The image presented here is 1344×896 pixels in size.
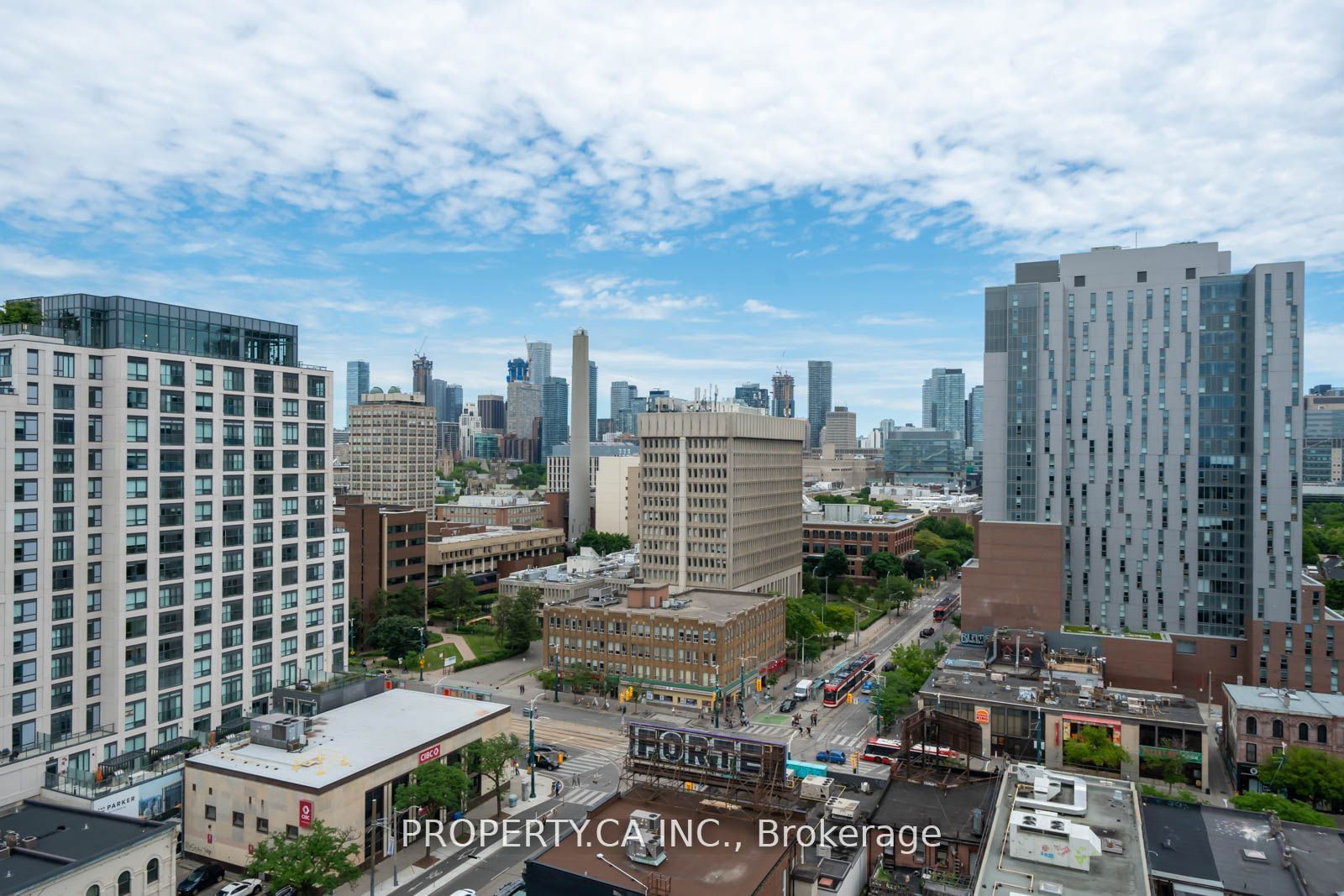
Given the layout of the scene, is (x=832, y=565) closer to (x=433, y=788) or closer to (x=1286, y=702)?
(x=1286, y=702)

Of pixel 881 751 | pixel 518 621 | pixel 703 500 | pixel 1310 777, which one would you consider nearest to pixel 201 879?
pixel 881 751

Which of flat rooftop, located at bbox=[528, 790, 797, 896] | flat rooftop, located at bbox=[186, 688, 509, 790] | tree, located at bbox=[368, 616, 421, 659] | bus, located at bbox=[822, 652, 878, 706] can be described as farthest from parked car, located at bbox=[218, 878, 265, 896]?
bus, located at bbox=[822, 652, 878, 706]

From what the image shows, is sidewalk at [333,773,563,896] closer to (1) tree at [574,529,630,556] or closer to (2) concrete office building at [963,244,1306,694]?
(2) concrete office building at [963,244,1306,694]

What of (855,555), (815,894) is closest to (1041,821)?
(815,894)

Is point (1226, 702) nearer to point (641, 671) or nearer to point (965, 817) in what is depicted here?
point (965, 817)

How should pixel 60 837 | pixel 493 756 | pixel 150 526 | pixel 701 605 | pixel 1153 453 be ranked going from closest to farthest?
pixel 60 837
pixel 493 756
pixel 150 526
pixel 701 605
pixel 1153 453

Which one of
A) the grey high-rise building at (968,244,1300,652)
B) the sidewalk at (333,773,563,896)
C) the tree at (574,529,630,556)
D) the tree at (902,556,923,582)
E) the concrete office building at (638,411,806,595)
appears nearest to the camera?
the sidewalk at (333,773,563,896)

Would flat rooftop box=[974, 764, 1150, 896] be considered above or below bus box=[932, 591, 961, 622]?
above
